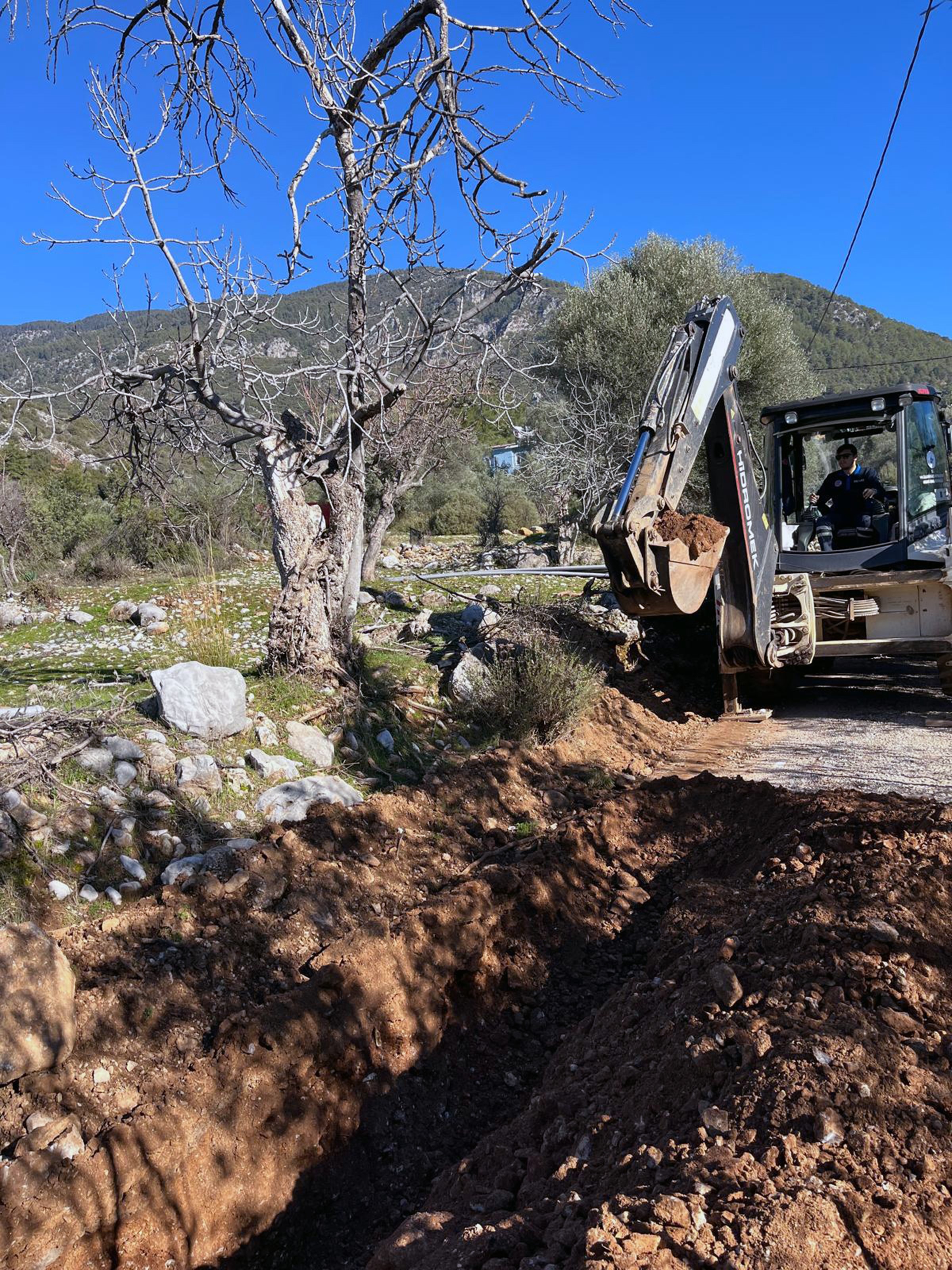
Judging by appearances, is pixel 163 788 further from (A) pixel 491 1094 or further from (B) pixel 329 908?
(A) pixel 491 1094

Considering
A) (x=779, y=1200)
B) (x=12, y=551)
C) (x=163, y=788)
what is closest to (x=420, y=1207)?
(x=779, y=1200)

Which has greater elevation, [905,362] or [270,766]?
[905,362]

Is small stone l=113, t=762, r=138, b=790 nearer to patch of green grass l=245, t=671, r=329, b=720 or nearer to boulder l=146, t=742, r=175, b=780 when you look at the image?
boulder l=146, t=742, r=175, b=780

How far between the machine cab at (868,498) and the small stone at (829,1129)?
648 cm

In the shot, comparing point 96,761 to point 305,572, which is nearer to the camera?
point 96,761

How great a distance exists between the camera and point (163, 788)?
211 inches

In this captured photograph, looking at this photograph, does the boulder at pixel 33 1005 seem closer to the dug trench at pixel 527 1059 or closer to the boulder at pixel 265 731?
the dug trench at pixel 527 1059

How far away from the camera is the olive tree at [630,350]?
16281mm

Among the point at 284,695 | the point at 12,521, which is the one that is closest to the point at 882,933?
the point at 284,695

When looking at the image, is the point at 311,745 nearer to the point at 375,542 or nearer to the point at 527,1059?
the point at 527,1059

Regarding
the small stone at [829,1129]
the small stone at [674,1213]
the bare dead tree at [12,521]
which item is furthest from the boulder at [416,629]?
the small stone at [674,1213]

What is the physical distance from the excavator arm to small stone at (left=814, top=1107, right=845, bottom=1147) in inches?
130

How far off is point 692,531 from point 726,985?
3.10 m

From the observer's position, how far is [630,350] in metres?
17.3
